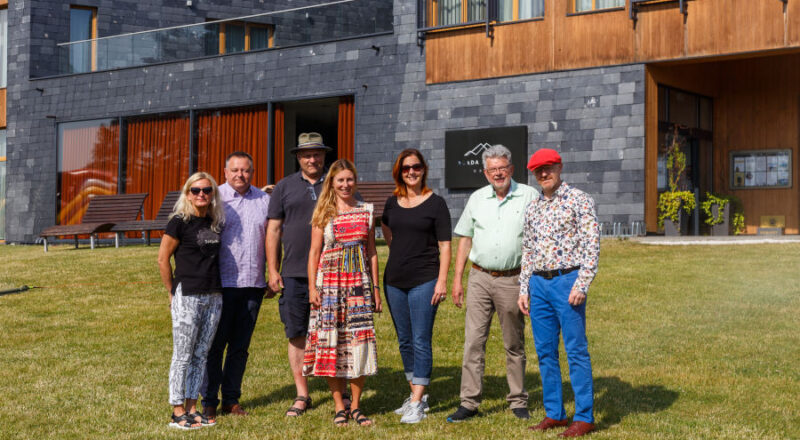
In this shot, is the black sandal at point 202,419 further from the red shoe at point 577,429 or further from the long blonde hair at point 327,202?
the red shoe at point 577,429

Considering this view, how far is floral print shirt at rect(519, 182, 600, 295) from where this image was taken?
5.61 meters

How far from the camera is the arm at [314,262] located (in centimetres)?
620

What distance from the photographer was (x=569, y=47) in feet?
58.9

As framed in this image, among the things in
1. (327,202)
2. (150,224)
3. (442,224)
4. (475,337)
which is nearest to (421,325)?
(475,337)

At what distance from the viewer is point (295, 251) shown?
6.46 meters

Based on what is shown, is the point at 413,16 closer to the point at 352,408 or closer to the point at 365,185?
the point at 365,185

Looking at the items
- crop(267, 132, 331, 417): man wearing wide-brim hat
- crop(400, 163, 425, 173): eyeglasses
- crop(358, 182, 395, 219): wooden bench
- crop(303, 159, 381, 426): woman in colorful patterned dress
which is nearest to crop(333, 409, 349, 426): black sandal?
crop(303, 159, 381, 426): woman in colorful patterned dress

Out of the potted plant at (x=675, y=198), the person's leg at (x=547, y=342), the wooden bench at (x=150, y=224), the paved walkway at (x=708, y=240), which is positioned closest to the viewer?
the person's leg at (x=547, y=342)

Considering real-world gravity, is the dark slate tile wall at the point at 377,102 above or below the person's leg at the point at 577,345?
above

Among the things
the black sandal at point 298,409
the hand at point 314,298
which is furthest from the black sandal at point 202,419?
the hand at point 314,298

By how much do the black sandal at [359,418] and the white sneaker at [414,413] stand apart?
0.81 ft

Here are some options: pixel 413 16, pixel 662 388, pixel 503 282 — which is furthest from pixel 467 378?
pixel 413 16

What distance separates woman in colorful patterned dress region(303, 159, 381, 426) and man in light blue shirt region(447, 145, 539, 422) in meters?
0.66

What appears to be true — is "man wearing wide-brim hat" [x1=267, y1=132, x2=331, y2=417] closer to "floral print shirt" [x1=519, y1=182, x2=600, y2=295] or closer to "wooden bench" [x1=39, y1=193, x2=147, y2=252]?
"floral print shirt" [x1=519, y1=182, x2=600, y2=295]
